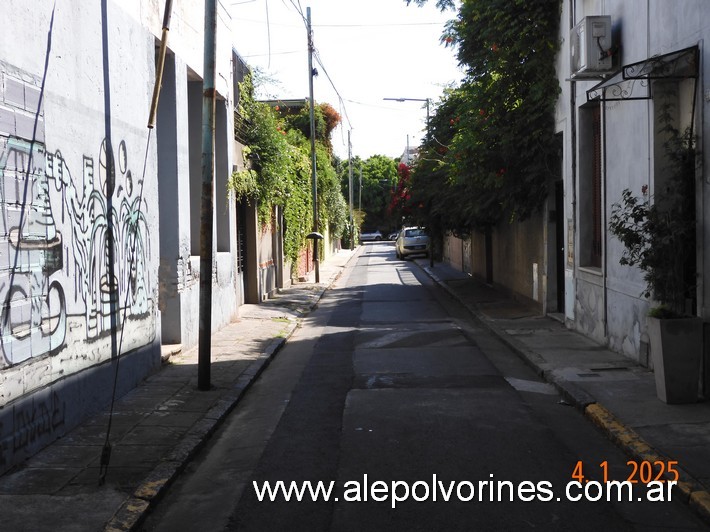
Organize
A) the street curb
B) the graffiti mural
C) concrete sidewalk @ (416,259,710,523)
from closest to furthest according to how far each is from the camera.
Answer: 1. the street curb
2. concrete sidewalk @ (416,259,710,523)
3. the graffiti mural

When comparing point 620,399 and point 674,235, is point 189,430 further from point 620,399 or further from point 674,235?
point 674,235

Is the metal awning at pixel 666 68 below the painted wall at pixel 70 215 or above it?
above

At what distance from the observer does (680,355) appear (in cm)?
780

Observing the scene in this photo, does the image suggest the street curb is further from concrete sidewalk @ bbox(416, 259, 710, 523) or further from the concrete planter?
the concrete planter

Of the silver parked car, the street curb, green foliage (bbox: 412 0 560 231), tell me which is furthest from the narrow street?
the silver parked car

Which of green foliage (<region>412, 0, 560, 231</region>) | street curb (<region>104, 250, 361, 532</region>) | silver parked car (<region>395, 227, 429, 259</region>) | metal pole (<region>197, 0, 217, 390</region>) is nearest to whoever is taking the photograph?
street curb (<region>104, 250, 361, 532</region>)

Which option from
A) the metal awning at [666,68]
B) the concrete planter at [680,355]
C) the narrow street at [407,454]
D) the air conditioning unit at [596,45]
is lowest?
the narrow street at [407,454]

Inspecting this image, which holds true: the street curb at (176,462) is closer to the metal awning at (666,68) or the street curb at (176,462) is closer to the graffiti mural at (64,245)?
the graffiti mural at (64,245)

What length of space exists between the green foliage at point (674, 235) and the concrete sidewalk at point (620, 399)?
3.68 ft

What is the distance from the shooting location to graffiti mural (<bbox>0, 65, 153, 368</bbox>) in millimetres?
6320

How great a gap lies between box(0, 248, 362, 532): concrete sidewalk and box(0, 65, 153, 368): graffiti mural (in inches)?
32.4

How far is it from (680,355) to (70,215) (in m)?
6.13

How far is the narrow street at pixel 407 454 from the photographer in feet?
17.1

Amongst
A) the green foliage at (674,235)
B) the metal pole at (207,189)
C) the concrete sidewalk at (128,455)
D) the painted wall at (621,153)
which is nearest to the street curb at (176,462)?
the concrete sidewalk at (128,455)
